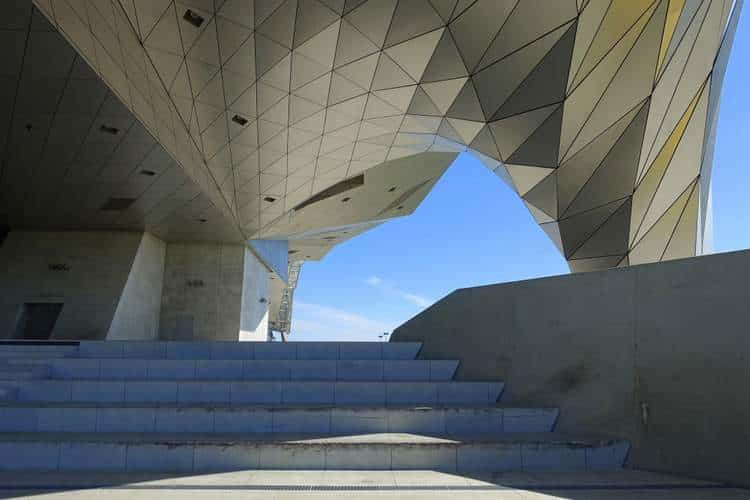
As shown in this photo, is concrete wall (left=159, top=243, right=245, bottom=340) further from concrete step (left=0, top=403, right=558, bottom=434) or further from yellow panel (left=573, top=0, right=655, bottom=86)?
concrete step (left=0, top=403, right=558, bottom=434)

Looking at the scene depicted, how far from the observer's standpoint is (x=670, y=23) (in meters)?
13.3

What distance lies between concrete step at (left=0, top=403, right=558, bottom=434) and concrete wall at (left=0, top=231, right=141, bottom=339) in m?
17.4

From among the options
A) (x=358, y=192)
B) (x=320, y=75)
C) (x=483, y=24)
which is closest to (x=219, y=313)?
(x=358, y=192)

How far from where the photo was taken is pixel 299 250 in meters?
45.2

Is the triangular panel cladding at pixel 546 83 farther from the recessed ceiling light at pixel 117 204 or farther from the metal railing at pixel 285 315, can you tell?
the metal railing at pixel 285 315

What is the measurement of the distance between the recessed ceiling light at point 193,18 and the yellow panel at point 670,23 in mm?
12276

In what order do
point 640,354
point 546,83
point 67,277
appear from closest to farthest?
point 640,354, point 546,83, point 67,277

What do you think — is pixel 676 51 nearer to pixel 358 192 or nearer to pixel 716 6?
pixel 716 6

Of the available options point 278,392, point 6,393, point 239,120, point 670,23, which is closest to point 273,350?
point 278,392

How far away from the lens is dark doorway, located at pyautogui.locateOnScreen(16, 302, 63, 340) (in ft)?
73.1

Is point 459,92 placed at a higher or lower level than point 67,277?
higher

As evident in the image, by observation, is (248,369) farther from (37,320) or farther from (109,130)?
(37,320)

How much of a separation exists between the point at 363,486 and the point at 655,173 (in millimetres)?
17368

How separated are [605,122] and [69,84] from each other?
15.6 meters
